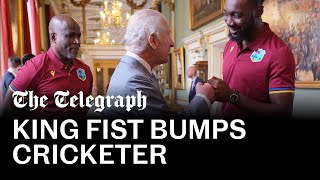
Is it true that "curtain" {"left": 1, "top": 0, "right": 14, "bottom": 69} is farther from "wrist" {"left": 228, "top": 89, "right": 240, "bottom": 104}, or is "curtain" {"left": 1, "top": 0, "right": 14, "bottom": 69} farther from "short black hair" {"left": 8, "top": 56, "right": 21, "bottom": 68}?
"wrist" {"left": 228, "top": 89, "right": 240, "bottom": 104}

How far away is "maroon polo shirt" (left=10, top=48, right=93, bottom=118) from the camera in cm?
242

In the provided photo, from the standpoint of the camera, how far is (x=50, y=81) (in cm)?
253

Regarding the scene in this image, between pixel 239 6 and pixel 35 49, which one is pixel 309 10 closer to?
pixel 239 6

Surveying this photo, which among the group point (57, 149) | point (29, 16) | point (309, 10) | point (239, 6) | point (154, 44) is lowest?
point (57, 149)

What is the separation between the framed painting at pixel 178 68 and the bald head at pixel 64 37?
677cm

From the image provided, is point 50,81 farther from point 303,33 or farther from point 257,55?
point 303,33

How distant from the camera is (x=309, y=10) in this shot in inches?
150

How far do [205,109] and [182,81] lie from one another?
306 inches

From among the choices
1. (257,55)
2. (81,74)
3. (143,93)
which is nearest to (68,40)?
(81,74)

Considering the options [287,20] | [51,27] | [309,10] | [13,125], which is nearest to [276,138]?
[13,125]

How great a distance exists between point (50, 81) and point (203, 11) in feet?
17.9

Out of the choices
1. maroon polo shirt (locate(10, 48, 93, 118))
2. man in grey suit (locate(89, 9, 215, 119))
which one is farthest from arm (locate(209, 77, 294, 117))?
maroon polo shirt (locate(10, 48, 93, 118))

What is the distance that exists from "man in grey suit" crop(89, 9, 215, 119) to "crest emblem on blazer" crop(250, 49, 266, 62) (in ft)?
1.29

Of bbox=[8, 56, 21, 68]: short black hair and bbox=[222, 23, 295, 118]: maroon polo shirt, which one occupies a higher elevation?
bbox=[8, 56, 21, 68]: short black hair
